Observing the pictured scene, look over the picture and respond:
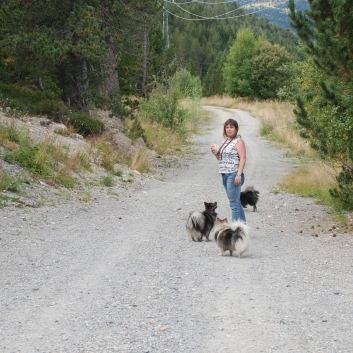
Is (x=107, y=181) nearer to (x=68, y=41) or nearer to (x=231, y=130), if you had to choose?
(x=68, y=41)

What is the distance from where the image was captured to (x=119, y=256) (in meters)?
8.64

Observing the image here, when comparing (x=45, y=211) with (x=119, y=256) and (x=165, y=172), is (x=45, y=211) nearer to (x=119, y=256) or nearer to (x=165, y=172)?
(x=119, y=256)

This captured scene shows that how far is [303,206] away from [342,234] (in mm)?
3286

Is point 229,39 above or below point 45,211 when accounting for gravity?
above

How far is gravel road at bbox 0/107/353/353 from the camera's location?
5.21 m

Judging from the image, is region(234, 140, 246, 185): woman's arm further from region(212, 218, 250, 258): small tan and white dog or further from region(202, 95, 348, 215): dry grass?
region(202, 95, 348, 215): dry grass

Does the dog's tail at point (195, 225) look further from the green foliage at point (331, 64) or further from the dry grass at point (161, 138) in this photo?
the dry grass at point (161, 138)

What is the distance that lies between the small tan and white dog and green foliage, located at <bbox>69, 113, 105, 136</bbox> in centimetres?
1199

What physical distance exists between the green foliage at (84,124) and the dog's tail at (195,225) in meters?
10.7

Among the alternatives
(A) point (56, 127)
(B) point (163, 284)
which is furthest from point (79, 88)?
(B) point (163, 284)

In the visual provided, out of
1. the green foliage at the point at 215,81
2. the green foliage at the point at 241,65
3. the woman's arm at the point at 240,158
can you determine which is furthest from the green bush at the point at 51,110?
the green foliage at the point at 215,81

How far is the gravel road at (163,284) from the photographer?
17.1 feet

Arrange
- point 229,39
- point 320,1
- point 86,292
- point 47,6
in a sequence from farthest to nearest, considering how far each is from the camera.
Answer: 1. point 229,39
2. point 47,6
3. point 320,1
4. point 86,292

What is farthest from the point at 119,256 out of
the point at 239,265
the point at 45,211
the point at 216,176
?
the point at 216,176
